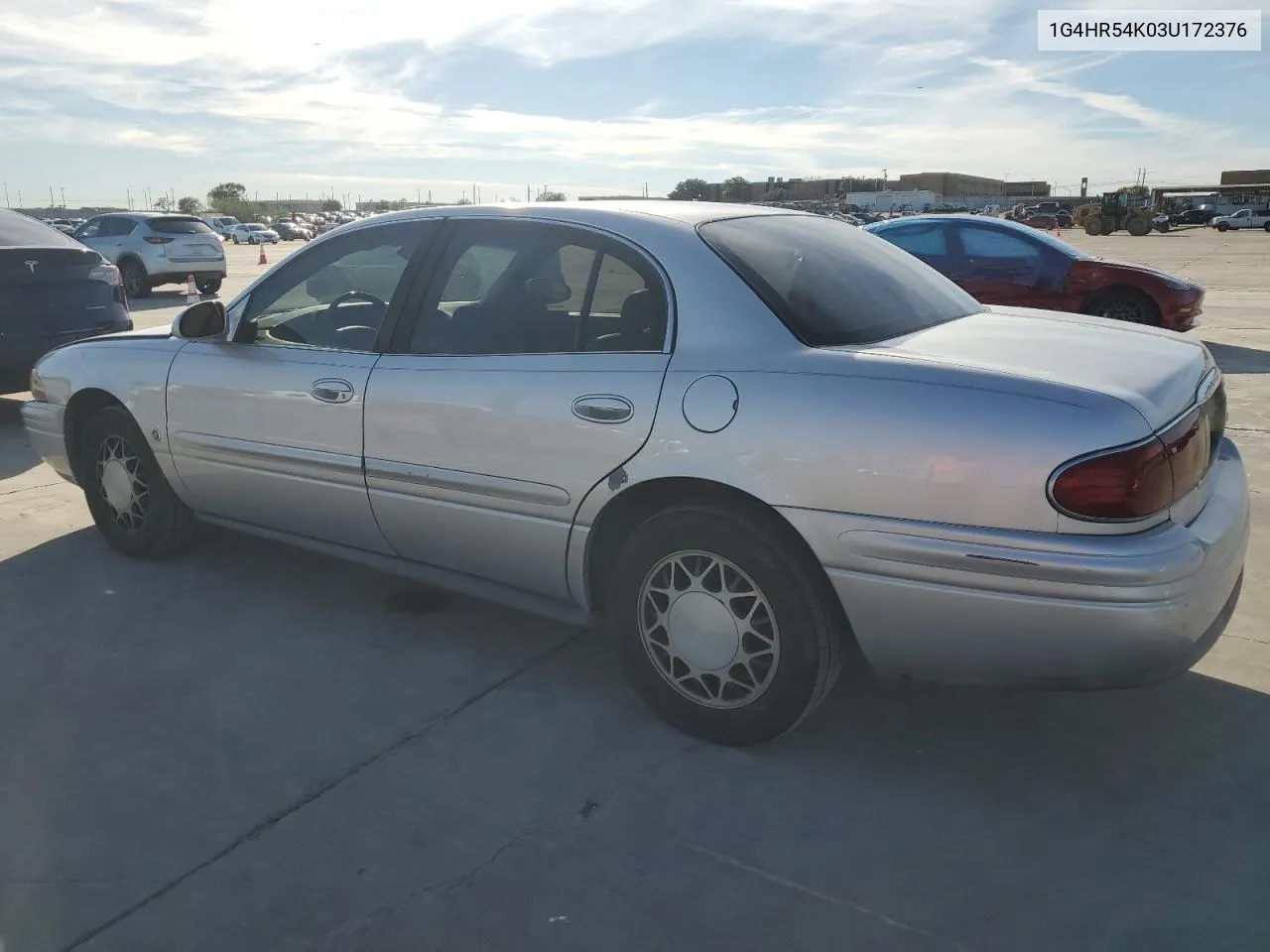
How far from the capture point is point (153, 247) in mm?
17375

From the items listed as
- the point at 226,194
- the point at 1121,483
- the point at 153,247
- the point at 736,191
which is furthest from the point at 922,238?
the point at 226,194

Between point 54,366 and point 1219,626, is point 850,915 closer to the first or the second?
point 1219,626

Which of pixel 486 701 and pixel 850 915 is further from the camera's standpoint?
pixel 486 701

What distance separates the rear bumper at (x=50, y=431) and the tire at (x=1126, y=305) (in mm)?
8694

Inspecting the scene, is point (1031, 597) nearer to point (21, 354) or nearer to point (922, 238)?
point (21, 354)

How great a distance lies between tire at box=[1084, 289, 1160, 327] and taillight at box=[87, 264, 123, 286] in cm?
850

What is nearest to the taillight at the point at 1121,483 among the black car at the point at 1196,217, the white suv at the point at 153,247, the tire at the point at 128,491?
the tire at the point at 128,491

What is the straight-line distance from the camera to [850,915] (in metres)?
2.29

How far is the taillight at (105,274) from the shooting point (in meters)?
7.60

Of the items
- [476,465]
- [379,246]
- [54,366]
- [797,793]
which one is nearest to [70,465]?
[54,366]

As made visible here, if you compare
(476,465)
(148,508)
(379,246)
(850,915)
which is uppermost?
(379,246)

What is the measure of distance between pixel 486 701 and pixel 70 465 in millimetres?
2697

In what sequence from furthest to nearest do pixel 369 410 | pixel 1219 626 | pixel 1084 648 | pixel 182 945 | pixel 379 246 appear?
1. pixel 379 246
2. pixel 369 410
3. pixel 1219 626
4. pixel 1084 648
5. pixel 182 945

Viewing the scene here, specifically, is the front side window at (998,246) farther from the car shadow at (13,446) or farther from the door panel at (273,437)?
the car shadow at (13,446)
